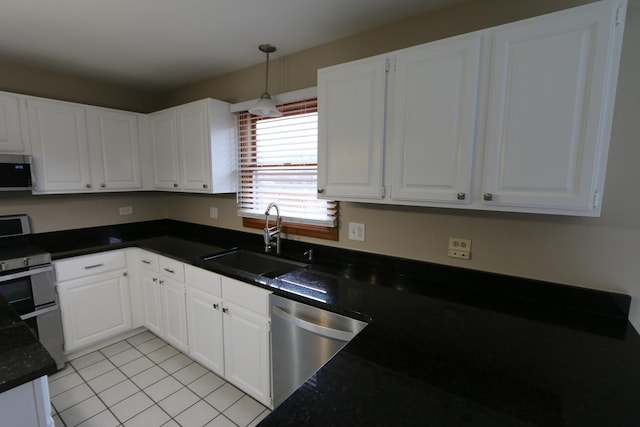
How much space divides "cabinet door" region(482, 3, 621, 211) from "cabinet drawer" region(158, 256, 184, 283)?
6.99ft

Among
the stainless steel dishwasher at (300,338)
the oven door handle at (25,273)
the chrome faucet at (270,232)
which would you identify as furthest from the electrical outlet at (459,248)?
the oven door handle at (25,273)

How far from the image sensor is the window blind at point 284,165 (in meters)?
2.14

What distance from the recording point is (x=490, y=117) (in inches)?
49.0

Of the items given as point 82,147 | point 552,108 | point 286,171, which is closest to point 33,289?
point 82,147

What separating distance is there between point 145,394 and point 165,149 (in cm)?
206

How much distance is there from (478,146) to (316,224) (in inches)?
46.9

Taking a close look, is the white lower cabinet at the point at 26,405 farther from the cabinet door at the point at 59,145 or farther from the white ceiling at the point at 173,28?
the cabinet door at the point at 59,145

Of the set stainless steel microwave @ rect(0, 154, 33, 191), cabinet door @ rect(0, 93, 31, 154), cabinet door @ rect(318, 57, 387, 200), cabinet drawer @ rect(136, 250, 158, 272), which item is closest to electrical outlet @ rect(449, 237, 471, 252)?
cabinet door @ rect(318, 57, 387, 200)

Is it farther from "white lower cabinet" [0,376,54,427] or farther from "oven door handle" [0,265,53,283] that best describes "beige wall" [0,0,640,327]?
"white lower cabinet" [0,376,54,427]

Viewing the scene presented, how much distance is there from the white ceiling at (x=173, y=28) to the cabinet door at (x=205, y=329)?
5.79 ft

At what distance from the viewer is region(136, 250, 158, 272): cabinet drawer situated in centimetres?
252

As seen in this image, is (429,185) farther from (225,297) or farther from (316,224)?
(225,297)

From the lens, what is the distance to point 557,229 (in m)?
1.40

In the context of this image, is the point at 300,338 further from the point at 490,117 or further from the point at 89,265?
the point at 89,265
